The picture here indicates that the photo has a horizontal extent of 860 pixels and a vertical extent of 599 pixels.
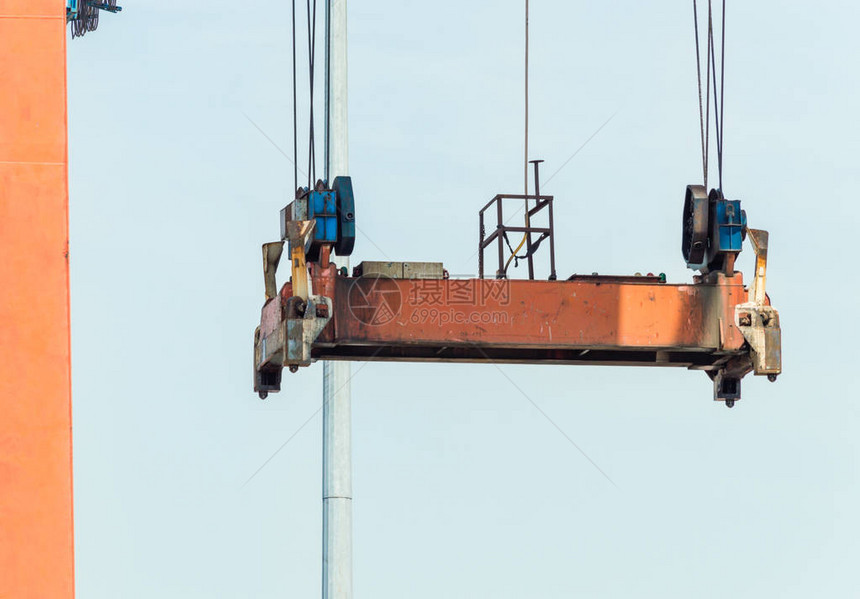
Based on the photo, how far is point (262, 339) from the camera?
14.8m

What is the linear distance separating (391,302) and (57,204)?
2702 mm

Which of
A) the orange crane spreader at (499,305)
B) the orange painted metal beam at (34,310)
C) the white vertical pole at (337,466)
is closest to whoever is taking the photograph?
the orange painted metal beam at (34,310)

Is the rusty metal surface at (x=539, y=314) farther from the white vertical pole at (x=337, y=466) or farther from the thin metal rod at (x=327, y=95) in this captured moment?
the thin metal rod at (x=327, y=95)

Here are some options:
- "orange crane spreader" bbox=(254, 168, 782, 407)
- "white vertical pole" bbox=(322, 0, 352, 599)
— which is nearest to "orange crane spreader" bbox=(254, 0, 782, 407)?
"orange crane spreader" bbox=(254, 168, 782, 407)

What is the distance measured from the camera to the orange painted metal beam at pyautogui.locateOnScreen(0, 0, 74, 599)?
12.4 meters

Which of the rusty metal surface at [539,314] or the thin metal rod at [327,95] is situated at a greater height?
the thin metal rod at [327,95]

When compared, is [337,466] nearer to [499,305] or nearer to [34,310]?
[499,305]

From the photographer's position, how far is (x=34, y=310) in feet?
41.1

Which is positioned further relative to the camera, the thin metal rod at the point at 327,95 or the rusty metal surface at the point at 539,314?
the thin metal rod at the point at 327,95

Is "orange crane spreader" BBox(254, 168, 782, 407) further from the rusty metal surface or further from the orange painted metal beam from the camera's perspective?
the orange painted metal beam

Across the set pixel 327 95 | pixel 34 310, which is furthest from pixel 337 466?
pixel 34 310

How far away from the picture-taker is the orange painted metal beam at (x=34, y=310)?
12.4 metres

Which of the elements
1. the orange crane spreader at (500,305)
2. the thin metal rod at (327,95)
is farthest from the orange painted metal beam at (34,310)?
the thin metal rod at (327,95)

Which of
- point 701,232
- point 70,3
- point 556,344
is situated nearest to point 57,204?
point 556,344
